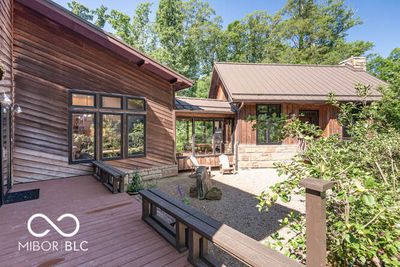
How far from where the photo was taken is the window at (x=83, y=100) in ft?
18.7

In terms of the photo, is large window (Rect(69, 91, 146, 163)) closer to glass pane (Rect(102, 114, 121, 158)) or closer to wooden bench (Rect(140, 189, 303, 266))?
glass pane (Rect(102, 114, 121, 158))

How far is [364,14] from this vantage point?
22297 millimetres

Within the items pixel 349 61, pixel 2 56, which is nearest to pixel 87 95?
pixel 2 56

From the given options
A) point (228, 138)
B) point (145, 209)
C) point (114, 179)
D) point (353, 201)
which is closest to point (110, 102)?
point (114, 179)

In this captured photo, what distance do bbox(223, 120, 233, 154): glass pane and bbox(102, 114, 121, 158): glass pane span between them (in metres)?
5.67

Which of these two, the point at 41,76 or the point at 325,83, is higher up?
the point at 325,83

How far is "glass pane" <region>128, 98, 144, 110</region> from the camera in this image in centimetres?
677

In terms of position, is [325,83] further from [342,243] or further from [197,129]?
[342,243]

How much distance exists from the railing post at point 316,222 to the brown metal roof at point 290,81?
8.24m

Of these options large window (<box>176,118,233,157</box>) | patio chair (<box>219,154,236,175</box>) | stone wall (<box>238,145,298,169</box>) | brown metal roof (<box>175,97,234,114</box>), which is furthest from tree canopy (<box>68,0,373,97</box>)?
patio chair (<box>219,154,236,175</box>)

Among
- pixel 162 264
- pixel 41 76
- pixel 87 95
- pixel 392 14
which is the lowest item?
pixel 162 264

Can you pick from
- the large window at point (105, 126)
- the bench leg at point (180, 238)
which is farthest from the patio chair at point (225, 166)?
the bench leg at point (180, 238)

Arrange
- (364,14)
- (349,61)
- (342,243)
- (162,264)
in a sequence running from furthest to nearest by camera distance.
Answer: (364,14), (349,61), (162,264), (342,243)

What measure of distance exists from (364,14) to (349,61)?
1357 cm
